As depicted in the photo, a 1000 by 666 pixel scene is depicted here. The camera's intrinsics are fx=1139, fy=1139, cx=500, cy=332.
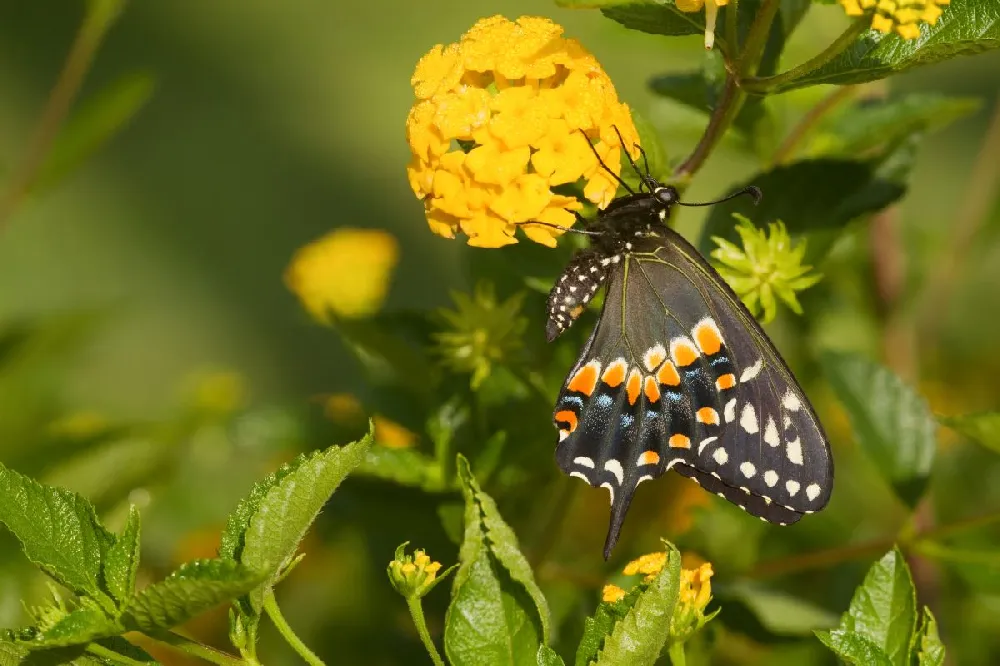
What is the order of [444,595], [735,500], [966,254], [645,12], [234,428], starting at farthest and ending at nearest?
[966,254]
[234,428]
[444,595]
[735,500]
[645,12]

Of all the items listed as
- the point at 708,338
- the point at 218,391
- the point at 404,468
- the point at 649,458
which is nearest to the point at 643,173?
the point at 708,338

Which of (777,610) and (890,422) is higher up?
(890,422)

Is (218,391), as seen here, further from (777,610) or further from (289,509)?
(289,509)

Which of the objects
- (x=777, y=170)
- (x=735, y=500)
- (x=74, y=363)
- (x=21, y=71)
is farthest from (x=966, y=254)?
(x=21, y=71)

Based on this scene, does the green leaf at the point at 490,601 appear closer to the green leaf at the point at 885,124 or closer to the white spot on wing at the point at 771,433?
the white spot on wing at the point at 771,433

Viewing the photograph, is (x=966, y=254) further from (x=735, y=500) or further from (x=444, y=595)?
(x=444, y=595)
